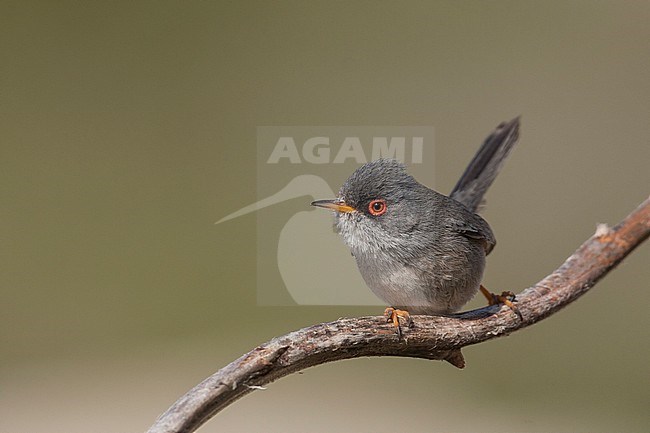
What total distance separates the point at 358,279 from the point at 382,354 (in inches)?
25.7

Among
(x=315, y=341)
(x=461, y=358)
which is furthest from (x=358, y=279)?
(x=315, y=341)

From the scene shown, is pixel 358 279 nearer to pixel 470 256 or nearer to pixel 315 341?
pixel 470 256

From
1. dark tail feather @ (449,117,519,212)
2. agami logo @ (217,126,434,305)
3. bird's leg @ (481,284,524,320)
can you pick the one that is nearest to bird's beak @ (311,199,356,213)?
agami logo @ (217,126,434,305)

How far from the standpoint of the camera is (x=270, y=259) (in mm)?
3018

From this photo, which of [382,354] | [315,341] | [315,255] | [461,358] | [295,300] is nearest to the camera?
[315,341]

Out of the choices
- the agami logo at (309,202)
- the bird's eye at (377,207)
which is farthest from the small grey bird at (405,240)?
the agami logo at (309,202)

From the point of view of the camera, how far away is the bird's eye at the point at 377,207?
1.93 m

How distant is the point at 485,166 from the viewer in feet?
8.25

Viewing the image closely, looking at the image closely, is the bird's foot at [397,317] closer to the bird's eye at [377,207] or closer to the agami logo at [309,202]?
the bird's eye at [377,207]

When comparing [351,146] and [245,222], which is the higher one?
[245,222]

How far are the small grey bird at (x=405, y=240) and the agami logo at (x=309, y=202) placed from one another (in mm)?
233

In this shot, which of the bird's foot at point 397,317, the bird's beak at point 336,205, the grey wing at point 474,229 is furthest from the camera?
the grey wing at point 474,229

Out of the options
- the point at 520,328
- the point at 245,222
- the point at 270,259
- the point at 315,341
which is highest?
the point at 245,222

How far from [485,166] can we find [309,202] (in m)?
0.68
